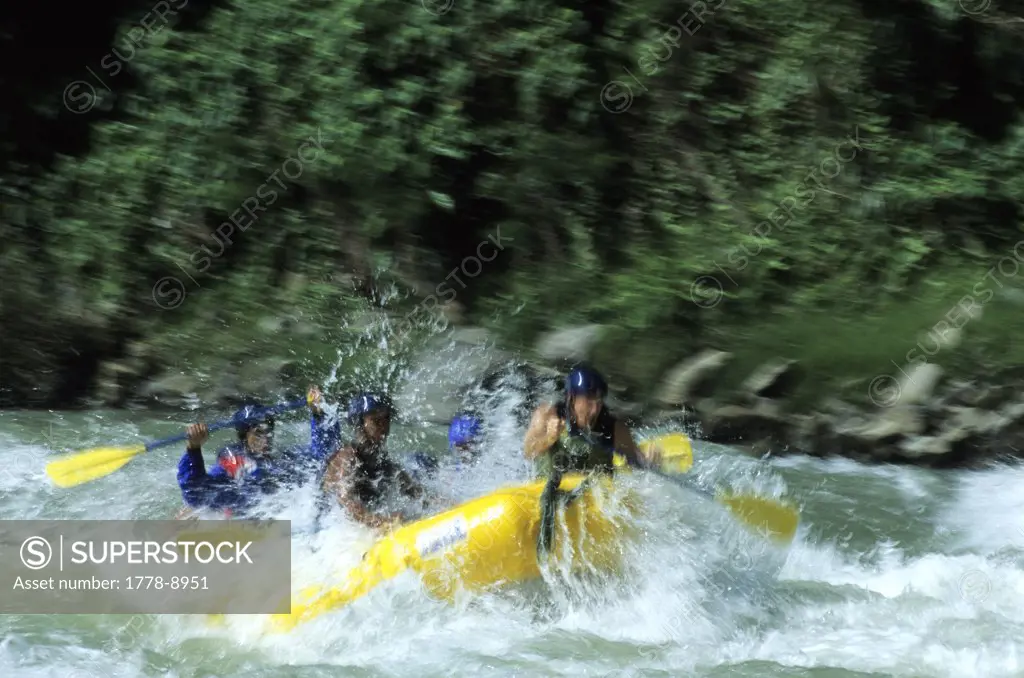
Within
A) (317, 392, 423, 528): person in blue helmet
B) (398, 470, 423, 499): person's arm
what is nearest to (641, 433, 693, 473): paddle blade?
(398, 470, 423, 499): person's arm

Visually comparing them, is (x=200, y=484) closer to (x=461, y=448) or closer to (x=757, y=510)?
(x=461, y=448)

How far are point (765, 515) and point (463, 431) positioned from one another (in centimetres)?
163

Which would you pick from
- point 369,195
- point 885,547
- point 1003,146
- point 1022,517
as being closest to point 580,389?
point 885,547

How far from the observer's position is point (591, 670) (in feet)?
16.4

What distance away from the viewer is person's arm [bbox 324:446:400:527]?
18.5 feet

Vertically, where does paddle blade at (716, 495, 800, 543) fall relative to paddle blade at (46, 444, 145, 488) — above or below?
above

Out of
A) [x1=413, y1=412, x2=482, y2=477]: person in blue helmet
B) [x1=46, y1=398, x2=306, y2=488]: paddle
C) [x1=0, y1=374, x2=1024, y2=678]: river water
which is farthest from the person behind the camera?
[x1=46, y1=398, x2=306, y2=488]: paddle

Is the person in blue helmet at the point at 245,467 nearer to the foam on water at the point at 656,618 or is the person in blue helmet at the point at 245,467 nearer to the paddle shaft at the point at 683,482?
the foam on water at the point at 656,618

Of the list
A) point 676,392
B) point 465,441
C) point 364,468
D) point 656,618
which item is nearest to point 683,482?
point 656,618

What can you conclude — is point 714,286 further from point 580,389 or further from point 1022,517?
point 580,389

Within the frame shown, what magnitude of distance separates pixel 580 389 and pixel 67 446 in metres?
4.29

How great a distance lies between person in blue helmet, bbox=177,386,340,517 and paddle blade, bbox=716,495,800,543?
2099mm

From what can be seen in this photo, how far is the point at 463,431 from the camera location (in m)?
6.18

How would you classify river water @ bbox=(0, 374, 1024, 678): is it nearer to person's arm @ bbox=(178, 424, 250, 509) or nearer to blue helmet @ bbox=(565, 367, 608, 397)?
person's arm @ bbox=(178, 424, 250, 509)
